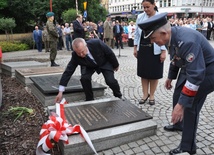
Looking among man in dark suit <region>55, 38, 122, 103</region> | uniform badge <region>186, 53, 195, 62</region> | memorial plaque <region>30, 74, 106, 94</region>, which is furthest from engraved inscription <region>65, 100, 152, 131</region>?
uniform badge <region>186, 53, 195, 62</region>

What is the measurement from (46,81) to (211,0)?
219 feet

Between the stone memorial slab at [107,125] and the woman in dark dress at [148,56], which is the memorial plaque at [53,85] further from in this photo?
the woman in dark dress at [148,56]

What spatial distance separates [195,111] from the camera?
8.73ft

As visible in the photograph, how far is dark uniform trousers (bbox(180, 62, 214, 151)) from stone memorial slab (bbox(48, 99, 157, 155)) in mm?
650

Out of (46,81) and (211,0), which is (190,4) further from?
(46,81)

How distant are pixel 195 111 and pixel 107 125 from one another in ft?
3.73

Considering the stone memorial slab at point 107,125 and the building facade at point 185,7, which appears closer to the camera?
the stone memorial slab at point 107,125

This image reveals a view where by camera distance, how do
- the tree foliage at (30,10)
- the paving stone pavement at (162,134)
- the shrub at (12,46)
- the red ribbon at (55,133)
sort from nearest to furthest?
the red ribbon at (55,133)
the paving stone pavement at (162,134)
the shrub at (12,46)
the tree foliage at (30,10)

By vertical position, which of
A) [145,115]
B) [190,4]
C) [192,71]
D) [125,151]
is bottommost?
[125,151]

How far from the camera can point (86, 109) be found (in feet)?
12.5

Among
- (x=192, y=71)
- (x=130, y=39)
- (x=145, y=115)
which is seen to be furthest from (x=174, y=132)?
(x=130, y=39)

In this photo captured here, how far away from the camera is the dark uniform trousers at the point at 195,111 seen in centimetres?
246

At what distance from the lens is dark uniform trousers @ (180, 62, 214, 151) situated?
96.8 inches

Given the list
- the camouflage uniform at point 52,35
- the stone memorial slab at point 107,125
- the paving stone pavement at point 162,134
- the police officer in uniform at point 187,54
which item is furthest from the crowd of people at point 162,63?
the camouflage uniform at point 52,35
